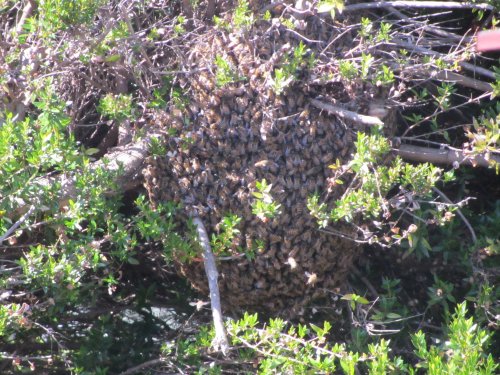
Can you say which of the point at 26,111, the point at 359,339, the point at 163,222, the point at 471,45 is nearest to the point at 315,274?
the point at 359,339

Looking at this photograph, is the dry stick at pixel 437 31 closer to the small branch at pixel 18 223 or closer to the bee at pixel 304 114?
the bee at pixel 304 114

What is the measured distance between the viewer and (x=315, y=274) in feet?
11.2

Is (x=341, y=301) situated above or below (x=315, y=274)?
below

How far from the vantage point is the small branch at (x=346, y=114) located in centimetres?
317

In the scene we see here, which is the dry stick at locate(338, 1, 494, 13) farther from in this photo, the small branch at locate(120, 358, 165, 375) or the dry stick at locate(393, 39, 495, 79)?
the small branch at locate(120, 358, 165, 375)

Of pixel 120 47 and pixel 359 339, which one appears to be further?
pixel 359 339

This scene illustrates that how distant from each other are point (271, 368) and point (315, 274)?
0.50 meters

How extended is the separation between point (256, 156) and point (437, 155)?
0.87m

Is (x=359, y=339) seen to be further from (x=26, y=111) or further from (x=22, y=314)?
(x=26, y=111)

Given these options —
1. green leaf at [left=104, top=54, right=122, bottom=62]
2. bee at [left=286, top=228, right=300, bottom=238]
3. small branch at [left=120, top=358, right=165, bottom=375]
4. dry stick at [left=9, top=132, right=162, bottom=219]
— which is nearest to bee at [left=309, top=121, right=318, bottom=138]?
bee at [left=286, top=228, right=300, bottom=238]

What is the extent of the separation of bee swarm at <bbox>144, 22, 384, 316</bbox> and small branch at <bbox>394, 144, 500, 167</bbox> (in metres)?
0.44

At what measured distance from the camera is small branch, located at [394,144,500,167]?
3.50 m

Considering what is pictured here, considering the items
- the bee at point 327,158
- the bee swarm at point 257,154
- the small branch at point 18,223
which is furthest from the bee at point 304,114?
the small branch at point 18,223

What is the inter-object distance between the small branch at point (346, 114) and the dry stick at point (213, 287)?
68 centimetres
